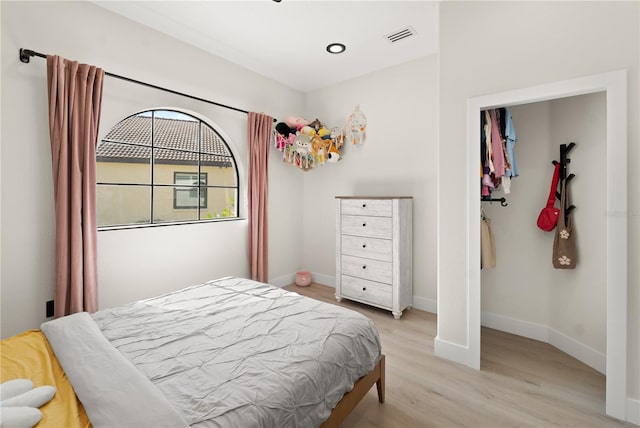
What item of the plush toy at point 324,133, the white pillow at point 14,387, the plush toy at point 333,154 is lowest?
the white pillow at point 14,387

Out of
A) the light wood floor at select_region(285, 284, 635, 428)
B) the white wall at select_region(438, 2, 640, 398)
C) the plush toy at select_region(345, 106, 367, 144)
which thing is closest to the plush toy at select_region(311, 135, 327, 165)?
the plush toy at select_region(345, 106, 367, 144)

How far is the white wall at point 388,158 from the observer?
3.21 metres

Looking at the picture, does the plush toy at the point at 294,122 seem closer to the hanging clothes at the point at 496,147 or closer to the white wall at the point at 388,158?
the white wall at the point at 388,158

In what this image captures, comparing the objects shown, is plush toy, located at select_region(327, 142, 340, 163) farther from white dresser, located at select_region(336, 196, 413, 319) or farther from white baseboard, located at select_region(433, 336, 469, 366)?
white baseboard, located at select_region(433, 336, 469, 366)

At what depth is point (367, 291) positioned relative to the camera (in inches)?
127

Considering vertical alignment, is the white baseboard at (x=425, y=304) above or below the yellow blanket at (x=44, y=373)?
below

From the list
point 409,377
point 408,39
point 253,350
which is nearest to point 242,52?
point 408,39

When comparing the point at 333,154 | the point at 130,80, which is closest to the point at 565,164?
the point at 333,154

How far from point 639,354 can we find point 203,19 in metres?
4.00

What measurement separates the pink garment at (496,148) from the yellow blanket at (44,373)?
274 cm

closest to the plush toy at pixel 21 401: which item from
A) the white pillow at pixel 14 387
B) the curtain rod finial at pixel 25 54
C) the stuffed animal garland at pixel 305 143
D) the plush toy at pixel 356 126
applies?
the white pillow at pixel 14 387

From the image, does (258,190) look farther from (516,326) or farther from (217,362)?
(516,326)

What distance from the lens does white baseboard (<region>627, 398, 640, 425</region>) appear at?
159 centimetres

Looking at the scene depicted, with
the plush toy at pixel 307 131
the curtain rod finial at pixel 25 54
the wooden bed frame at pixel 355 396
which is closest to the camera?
the wooden bed frame at pixel 355 396
